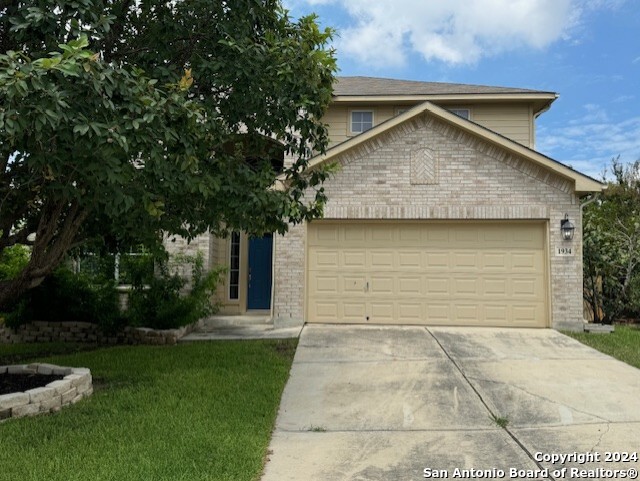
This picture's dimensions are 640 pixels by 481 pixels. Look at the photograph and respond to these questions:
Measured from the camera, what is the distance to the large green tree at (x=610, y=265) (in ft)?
40.0

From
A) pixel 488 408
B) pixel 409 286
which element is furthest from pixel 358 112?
pixel 488 408

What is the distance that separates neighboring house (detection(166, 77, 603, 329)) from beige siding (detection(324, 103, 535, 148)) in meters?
3.44

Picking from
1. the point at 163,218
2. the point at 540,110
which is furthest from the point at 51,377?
the point at 540,110

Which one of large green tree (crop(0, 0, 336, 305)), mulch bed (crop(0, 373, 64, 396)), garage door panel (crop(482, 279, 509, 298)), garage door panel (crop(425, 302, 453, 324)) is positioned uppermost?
large green tree (crop(0, 0, 336, 305))

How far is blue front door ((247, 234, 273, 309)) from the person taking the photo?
13000 mm

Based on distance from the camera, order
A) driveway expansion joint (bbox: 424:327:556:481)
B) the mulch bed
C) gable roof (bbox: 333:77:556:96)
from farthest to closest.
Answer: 1. gable roof (bbox: 333:77:556:96)
2. the mulch bed
3. driveway expansion joint (bbox: 424:327:556:481)

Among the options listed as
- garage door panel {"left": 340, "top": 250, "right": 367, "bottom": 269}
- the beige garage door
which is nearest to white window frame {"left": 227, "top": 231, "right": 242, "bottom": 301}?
the beige garage door

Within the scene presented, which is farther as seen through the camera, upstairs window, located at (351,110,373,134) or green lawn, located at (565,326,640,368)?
upstairs window, located at (351,110,373,134)

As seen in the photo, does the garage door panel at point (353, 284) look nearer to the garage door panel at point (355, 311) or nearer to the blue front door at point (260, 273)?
the garage door panel at point (355, 311)

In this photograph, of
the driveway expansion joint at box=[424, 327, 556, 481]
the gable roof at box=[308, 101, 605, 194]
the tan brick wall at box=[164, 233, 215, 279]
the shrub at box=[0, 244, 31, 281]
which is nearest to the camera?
the driveway expansion joint at box=[424, 327, 556, 481]

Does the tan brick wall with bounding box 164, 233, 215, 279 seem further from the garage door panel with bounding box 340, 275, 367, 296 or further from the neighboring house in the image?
the garage door panel with bounding box 340, 275, 367, 296

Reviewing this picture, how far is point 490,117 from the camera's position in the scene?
1466 centimetres

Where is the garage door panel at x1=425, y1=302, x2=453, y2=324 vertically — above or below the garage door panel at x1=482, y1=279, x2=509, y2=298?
below

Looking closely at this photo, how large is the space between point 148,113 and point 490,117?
40.2 ft
